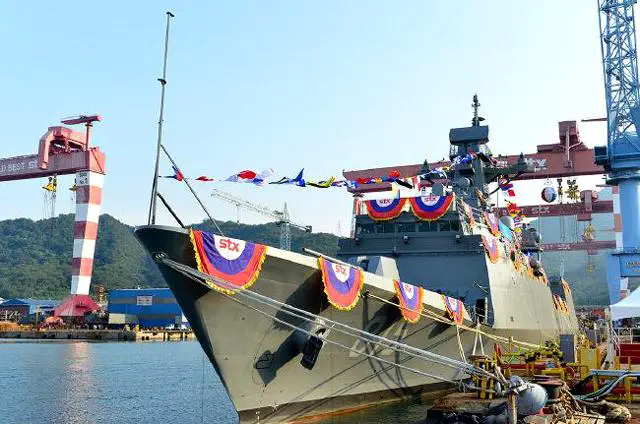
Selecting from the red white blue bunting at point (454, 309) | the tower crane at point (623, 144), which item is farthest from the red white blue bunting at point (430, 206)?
the tower crane at point (623, 144)

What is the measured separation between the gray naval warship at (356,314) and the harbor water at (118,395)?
1010mm

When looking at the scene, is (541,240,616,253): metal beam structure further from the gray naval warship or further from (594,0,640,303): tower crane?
the gray naval warship

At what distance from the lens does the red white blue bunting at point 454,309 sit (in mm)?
13836

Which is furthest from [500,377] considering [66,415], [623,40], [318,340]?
[623,40]

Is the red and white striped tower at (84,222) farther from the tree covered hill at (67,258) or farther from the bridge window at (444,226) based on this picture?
the bridge window at (444,226)

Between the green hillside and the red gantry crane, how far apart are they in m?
43.9

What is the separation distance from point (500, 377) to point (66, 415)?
11.6m

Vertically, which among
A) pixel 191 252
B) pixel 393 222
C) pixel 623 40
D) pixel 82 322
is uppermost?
pixel 623 40

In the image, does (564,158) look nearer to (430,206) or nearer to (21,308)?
(430,206)

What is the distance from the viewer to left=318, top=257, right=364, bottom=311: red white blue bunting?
10797mm

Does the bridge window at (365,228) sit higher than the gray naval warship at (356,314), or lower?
higher

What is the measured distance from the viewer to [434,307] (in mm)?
13445

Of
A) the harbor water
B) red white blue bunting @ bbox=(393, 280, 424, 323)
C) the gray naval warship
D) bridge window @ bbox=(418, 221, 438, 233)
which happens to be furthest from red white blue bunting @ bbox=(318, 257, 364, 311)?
bridge window @ bbox=(418, 221, 438, 233)

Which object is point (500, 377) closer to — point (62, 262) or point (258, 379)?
point (258, 379)
